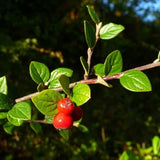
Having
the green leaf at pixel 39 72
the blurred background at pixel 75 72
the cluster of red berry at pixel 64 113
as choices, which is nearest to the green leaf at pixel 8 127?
the green leaf at pixel 39 72

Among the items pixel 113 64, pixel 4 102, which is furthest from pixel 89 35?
pixel 4 102

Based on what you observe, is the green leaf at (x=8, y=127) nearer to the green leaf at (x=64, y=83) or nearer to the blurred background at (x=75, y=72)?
the green leaf at (x=64, y=83)

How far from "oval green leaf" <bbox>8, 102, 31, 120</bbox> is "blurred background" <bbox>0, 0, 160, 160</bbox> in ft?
3.70

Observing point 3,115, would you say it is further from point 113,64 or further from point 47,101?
point 113,64

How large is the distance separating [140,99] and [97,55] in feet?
3.64

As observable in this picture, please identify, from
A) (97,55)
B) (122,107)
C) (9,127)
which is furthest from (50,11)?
(9,127)

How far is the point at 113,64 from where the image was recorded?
2.54ft

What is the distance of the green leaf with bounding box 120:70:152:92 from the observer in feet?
2.25

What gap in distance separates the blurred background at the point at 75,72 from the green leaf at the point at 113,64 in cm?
113

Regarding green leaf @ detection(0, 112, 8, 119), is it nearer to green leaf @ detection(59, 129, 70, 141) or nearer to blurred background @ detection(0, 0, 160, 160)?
green leaf @ detection(59, 129, 70, 141)

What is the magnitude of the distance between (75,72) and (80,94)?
2.09 meters

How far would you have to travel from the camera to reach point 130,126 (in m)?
3.14

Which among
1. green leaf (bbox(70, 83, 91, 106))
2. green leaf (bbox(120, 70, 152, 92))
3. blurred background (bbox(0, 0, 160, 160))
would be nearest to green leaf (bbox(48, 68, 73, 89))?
green leaf (bbox(70, 83, 91, 106))

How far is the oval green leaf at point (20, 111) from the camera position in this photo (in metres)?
0.71
